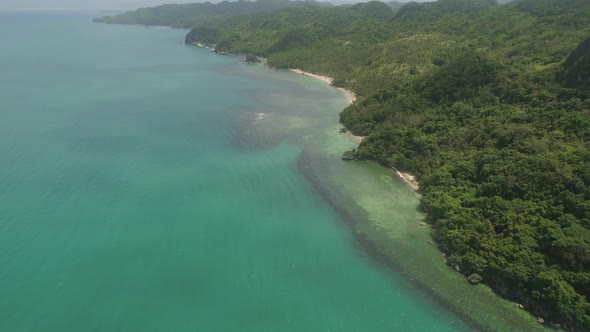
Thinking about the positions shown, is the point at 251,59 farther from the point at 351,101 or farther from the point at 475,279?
the point at 475,279

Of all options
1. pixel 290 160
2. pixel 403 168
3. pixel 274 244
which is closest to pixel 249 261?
pixel 274 244

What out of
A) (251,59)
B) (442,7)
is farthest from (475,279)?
(442,7)

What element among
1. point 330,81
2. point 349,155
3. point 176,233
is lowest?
point 176,233

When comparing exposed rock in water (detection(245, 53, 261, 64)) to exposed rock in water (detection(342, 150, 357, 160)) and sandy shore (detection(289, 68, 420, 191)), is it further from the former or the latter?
exposed rock in water (detection(342, 150, 357, 160))

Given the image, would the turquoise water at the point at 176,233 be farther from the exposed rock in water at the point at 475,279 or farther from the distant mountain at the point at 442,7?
the distant mountain at the point at 442,7

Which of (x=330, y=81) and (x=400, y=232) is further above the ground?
(x=330, y=81)

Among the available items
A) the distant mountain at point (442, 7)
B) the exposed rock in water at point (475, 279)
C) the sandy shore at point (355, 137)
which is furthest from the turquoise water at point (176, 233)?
the distant mountain at point (442, 7)

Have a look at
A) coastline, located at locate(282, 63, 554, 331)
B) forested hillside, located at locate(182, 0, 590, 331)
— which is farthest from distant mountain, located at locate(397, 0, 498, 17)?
coastline, located at locate(282, 63, 554, 331)
